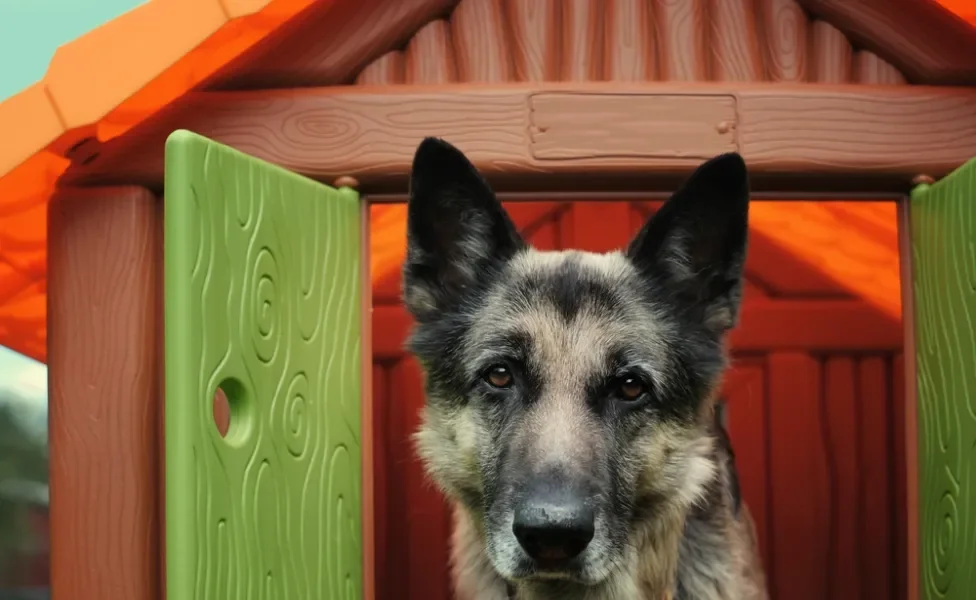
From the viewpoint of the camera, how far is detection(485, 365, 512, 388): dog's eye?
2467 millimetres

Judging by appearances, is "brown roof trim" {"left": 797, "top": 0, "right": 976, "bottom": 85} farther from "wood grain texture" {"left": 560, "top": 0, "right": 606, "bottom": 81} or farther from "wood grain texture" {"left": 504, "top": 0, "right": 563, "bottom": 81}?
"wood grain texture" {"left": 504, "top": 0, "right": 563, "bottom": 81}

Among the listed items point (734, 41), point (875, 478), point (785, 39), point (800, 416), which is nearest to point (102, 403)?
point (734, 41)

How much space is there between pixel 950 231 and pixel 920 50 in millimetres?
667

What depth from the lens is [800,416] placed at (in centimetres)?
436

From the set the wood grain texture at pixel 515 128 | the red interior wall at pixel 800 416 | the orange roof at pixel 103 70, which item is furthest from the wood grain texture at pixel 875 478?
the orange roof at pixel 103 70

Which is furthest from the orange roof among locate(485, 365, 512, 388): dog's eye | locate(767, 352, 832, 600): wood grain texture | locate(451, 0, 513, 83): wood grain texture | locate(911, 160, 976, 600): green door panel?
locate(767, 352, 832, 600): wood grain texture

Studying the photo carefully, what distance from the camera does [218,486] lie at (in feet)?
7.52

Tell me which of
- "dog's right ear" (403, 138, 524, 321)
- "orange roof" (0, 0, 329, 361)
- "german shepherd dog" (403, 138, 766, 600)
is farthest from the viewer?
"orange roof" (0, 0, 329, 361)

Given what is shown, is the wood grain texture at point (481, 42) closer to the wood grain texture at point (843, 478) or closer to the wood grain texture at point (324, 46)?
the wood grain texture at point (324, 46)

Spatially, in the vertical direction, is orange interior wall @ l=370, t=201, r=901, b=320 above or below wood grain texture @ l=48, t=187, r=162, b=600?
above

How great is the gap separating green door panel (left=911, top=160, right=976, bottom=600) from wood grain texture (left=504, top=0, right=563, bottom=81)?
1.23 metres

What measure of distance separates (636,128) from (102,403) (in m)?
1.86

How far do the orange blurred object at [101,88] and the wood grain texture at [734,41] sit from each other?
58 centimetres

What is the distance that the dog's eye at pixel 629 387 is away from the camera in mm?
2445
